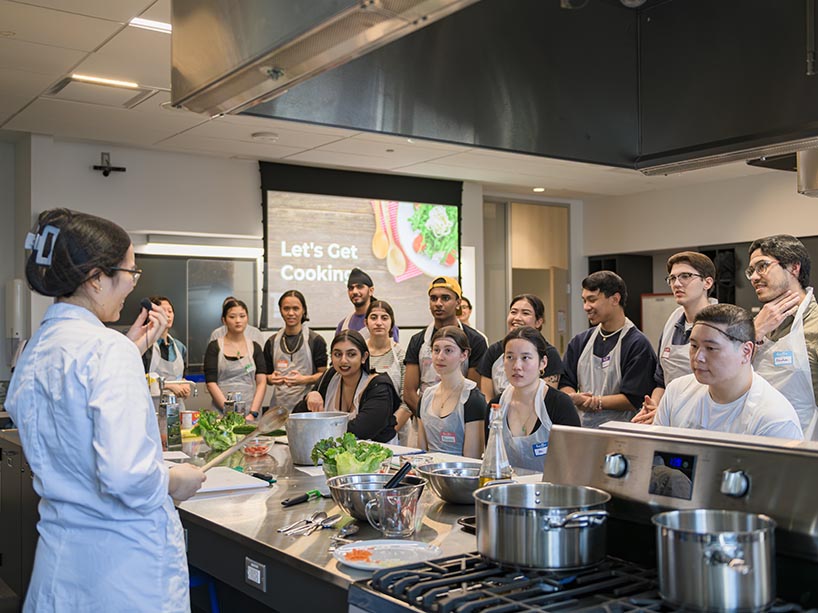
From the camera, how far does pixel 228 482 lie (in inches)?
105

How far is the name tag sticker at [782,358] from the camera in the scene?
330cm

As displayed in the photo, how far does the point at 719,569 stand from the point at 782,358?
7.46 ft

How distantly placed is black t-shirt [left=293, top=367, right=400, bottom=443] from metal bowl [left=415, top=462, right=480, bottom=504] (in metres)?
1.33

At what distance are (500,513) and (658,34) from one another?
1.32 meters

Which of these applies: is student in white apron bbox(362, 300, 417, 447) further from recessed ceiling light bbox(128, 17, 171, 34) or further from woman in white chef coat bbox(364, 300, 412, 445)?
recessed ceiling light bbox(128, 17, 171, 34)

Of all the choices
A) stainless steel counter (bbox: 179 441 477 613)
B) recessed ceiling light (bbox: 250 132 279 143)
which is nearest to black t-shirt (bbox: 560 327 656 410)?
stainless steel counter (bbox: 179 441 477 613)

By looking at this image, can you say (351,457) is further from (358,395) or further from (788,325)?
(788,325)

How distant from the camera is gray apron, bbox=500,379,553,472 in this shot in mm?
3113

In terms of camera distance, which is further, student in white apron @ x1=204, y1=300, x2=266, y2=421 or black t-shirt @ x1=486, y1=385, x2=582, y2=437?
student in white apron @ x1=204, y1=300, x2=266, y2=421

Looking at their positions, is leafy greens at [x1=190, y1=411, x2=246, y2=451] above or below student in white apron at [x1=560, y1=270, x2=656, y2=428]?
below

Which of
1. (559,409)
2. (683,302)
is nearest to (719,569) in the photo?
(559,409)

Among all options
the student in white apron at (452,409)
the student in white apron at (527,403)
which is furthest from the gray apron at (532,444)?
the student in white apron at (452,409)

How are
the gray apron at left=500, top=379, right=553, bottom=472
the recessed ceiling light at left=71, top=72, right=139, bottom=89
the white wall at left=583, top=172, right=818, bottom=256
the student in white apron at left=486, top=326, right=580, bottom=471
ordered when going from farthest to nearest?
the white wall at left=583, top=172, right=818, bottom=256, the recessed ceiling light at left=71, top=72, right=139, bottom=89, the student in white apron at left=486, top=326, right=580, bottom=471, the gray apron at left=500, top=379, right=553, bottom=472

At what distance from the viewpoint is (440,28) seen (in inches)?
78.8
